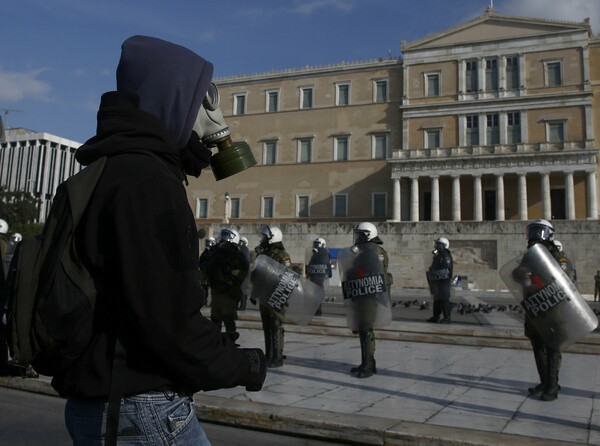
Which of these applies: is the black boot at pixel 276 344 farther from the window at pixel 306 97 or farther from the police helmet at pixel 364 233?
the window at pixel 306 97

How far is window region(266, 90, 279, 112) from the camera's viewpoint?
5238 cm

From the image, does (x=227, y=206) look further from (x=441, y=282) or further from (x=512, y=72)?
(x=441, y=282)

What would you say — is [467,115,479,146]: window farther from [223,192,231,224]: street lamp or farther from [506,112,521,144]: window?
[223,192,231,224]: street lamp

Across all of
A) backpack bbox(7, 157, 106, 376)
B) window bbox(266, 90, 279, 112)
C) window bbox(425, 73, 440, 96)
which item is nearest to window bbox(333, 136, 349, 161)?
window bbox(266, 90, 279, 112)

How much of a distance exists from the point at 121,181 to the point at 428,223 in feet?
103

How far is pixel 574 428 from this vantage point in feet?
14.8

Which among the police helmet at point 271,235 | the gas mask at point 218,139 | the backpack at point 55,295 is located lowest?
the backpack at point 55,295

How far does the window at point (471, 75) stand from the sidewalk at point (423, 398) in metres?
39.3

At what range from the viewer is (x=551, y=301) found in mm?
5332

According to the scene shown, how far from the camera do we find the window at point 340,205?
4816cm

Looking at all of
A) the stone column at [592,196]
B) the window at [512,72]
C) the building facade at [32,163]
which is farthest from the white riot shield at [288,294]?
the building facade at [32,163]

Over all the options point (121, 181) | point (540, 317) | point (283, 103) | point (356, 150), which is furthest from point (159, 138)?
point (283, 103)

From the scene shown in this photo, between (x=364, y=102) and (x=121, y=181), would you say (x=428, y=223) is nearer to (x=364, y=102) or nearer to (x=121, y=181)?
(x=364, y=102)

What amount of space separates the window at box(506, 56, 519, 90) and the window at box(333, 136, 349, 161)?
14405 mm
